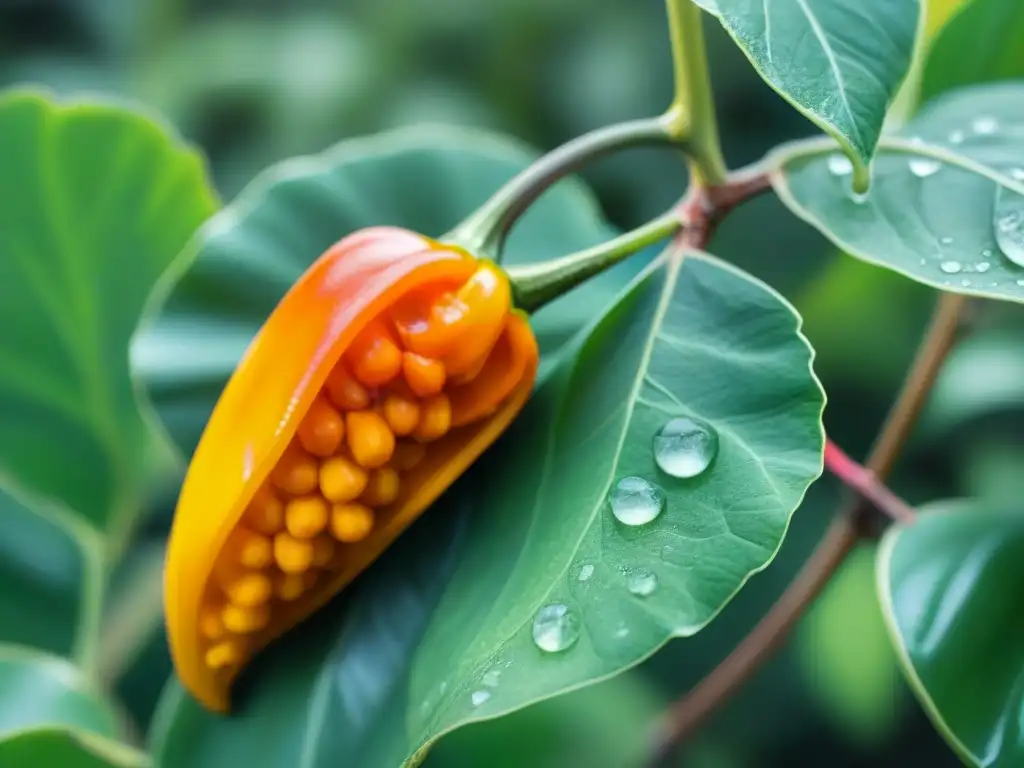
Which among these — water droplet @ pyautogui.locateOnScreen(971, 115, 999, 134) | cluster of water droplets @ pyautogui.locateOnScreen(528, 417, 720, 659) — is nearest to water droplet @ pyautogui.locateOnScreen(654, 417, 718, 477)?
cluster of water droplets @ pyautogui.locateOnScreen(528, 417, 720, 659)

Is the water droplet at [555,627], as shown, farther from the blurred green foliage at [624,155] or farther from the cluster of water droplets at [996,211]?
the blurred green foliage at [624,155]

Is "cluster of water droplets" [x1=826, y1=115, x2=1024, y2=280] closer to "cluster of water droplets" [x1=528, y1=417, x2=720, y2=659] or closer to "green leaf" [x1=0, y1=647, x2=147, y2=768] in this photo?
"cluster of water droplets" [x1=528, y1=417, x2=720, y2=659]

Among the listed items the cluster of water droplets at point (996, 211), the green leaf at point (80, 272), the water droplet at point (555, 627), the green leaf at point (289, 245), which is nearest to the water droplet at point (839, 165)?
the cluster of water droplets at point (996, 211)

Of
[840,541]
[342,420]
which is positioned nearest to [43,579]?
→ [342,420]

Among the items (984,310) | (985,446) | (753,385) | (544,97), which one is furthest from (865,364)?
(753,385)

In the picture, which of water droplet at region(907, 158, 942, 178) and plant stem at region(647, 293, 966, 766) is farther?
plant stem at region(647, 293, 966, 766)
